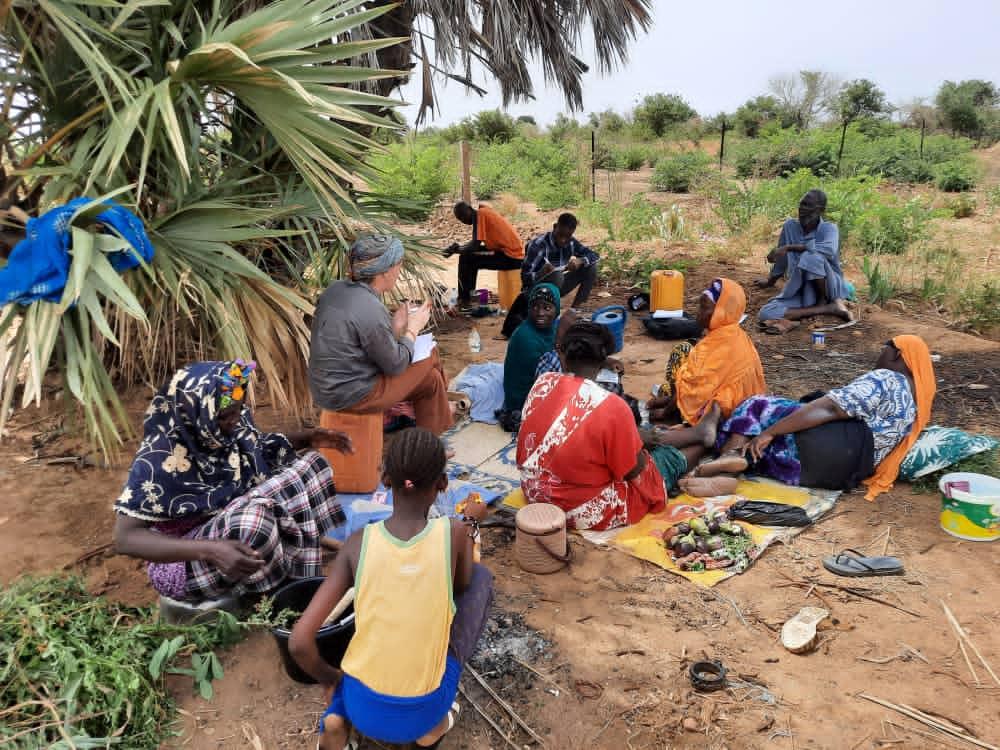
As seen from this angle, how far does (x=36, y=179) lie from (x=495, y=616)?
324cm

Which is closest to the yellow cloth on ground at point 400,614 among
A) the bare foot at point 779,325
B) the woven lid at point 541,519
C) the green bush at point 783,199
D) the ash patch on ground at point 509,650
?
the ash patch on ground at point 509,650

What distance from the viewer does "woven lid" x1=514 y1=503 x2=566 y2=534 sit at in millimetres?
3434

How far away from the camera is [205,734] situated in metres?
2.58

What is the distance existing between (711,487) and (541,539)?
4.01 feet

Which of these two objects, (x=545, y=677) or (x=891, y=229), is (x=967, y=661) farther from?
(x=891, y=229)

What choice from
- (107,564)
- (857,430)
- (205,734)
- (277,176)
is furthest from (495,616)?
(277,176)

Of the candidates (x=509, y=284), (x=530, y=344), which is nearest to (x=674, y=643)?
(x=530, y=344)

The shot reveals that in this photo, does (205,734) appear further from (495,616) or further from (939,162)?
(939,162)

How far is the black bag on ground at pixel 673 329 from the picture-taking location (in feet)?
23.2

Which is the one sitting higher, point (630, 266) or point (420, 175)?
point (420, 175)

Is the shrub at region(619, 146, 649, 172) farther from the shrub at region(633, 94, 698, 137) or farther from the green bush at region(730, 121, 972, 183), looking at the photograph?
the shrub at region(633, 94, 698, 137)

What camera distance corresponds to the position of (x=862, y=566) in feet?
11.3

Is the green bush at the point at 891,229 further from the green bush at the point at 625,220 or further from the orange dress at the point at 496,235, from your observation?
the orange dress at the point at 496,235

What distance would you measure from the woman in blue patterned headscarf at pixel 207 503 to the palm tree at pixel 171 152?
0.38 meters
